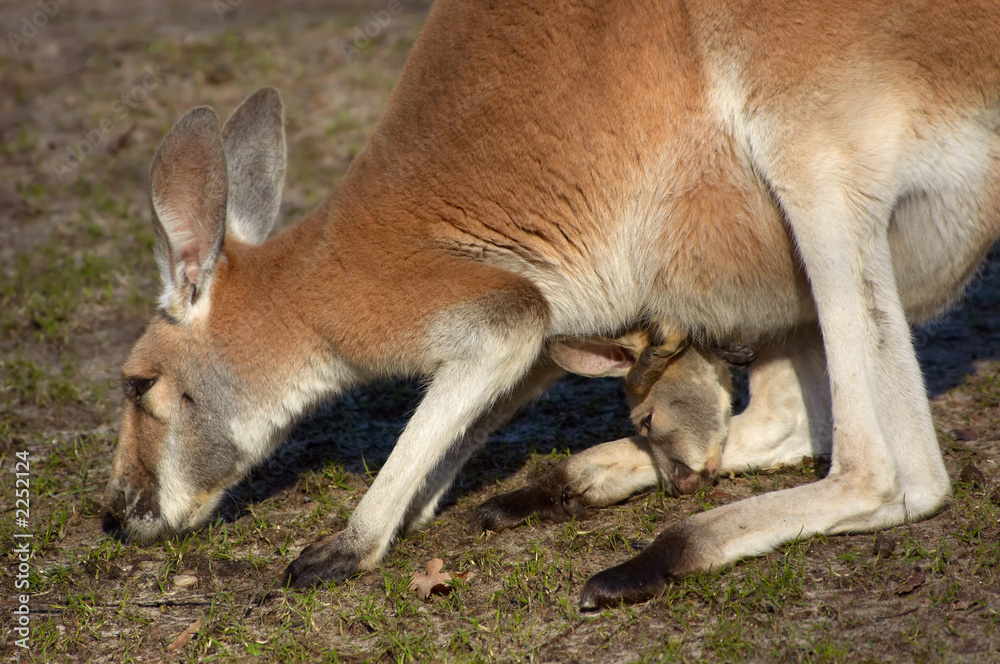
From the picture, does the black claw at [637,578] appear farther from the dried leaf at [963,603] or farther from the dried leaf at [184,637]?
the dried leaf at [184,637]

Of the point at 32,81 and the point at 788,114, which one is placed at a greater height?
the point at 788,114

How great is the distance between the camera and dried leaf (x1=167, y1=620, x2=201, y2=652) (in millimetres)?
2869

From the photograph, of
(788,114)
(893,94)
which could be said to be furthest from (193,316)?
(893,94)

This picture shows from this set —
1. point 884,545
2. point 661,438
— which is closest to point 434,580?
point 661,438

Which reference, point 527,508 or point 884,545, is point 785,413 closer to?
point 884,545

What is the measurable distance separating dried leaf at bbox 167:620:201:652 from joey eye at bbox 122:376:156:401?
Result: 82cm

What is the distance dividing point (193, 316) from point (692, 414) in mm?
1672

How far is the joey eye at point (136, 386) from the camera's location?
3350 millimetres

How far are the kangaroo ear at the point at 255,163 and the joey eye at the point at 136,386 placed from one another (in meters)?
0.58

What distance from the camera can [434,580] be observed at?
119 inches

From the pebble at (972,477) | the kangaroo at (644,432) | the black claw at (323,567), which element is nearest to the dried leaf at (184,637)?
the black claw at (323,567)

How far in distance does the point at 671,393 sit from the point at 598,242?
58 cm

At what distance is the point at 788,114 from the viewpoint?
2.92 metres

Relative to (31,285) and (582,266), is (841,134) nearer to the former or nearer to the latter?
(582,266)
